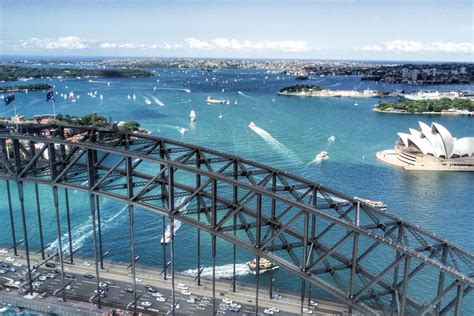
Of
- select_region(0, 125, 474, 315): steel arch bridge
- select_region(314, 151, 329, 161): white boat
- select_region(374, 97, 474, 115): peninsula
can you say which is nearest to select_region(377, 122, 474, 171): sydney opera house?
select_region(314, 151, 329, 161): white boat

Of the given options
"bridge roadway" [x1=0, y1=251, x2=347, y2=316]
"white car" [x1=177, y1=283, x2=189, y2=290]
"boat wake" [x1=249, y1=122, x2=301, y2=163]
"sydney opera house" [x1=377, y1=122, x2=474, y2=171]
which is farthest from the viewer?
"boat wake" [x1=249, y1=122, x2=301, y2=163]

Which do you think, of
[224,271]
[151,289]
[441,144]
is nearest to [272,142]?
[441,144]

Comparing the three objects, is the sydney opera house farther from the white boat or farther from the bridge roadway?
the bridge roadway

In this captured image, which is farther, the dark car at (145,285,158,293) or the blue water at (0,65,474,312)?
the blue water at (0,65,474,312)

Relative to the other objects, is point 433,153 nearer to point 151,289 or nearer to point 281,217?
point 281,217

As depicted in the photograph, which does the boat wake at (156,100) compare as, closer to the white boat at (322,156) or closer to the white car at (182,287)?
the white boat at (322,156)

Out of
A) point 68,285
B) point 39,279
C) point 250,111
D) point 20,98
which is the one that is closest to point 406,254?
point 68,285
